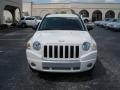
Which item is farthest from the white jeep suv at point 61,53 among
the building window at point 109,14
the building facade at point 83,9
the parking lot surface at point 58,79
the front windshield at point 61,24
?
the building window at point 109,14

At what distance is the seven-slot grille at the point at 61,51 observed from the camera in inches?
281

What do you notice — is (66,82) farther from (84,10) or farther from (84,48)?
(84,10)

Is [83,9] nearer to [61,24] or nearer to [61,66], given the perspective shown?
[61,24]

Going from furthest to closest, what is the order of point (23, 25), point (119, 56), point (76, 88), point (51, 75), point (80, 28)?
point (23, 25), point (119, 56), point (80, 28), point (51, 75), point (76, 88)

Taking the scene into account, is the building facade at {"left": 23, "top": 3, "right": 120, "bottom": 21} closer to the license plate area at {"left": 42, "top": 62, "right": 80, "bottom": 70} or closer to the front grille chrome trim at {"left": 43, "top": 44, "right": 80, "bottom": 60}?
the front grille chrome trim at {"left": 43, "top": 44, "right": 80, "bottom": 60}

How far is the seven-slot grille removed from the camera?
281 inches

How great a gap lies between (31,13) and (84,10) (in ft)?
44.6

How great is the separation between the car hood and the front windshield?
24.9 inches

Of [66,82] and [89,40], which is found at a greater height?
[89,40]

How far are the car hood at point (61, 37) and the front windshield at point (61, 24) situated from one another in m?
0.63

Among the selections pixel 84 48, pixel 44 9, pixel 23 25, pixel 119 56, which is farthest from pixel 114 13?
pixel 84 48

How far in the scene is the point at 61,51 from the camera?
716 centimetres

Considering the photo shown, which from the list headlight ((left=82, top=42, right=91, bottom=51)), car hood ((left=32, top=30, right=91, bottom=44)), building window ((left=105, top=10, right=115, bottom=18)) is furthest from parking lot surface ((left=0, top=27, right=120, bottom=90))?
building window ((left=105, top=10, right=115, bottom=18))

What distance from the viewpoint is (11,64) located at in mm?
9500
